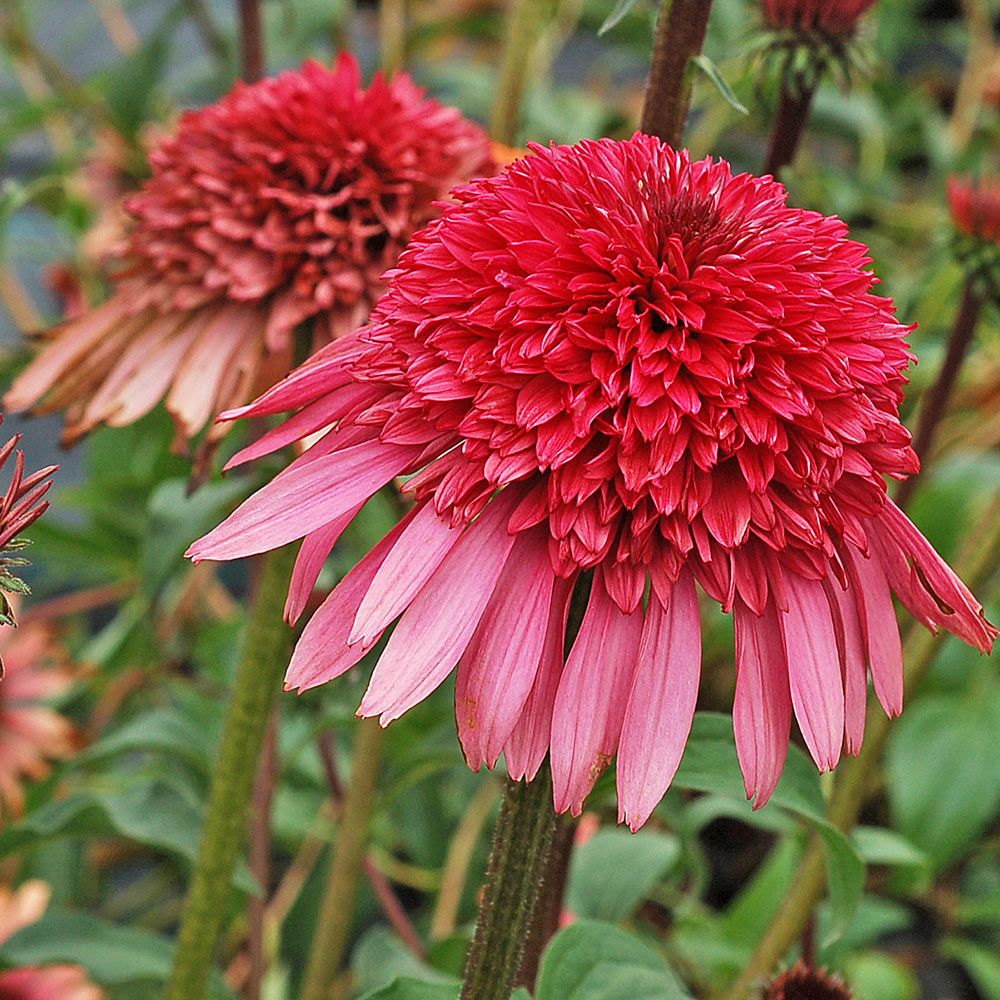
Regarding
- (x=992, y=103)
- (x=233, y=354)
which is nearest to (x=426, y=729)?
(x=233, y=354)

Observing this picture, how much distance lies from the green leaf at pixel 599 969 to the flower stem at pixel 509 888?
0.06 meters

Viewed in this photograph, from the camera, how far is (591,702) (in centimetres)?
26

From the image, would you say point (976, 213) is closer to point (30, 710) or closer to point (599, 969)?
point (599, 969)

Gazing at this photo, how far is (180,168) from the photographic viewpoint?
47 centimetres

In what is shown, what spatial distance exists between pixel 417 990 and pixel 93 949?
0.27m

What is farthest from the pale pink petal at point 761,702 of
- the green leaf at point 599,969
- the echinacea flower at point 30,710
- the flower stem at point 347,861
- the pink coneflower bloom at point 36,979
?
the echinacea flower at point 30,710

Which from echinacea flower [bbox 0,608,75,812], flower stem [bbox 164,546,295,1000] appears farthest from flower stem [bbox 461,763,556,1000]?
echinacea flower [bbox 0,608,75,812]

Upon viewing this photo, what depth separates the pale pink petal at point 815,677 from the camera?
261 millimetres

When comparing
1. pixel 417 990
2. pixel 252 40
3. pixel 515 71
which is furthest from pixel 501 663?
pixel 515 71

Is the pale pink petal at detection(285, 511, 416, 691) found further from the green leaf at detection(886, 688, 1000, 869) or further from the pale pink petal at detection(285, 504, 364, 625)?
the green leaf at detection(886, 688, 1000, 869)

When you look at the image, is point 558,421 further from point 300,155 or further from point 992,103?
point 992,103

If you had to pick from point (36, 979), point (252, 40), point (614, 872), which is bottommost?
point (36, 979)

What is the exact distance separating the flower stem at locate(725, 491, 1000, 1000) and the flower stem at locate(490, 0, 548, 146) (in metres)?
0.35

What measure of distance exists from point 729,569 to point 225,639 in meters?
0.59
